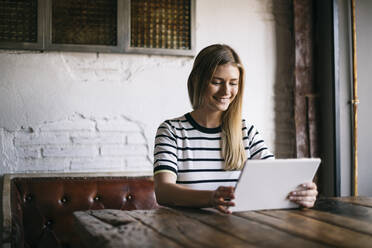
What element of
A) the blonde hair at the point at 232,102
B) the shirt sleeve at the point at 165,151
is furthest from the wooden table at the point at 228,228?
the blonde hair at the point at 232,102

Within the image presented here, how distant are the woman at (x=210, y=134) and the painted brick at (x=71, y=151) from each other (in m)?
0.90

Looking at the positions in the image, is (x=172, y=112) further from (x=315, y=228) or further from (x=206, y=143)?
(x=315, y=228)

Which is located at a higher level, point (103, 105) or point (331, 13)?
point (331, 13)

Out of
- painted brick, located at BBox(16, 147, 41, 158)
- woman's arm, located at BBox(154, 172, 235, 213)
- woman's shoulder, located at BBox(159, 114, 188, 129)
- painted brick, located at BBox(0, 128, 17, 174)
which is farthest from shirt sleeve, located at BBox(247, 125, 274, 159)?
painted brick, located at BBox(0, 128, 17, 174)

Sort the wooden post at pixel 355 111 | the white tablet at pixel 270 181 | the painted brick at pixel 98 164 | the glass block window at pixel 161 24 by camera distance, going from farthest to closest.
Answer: the wooden post at pixel 355 111, the glass block window at pixel 161 24, the painted brick at pixel 98 164, the white tablet at pixel 270 181

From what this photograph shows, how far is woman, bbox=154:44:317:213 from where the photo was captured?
5.90 feet

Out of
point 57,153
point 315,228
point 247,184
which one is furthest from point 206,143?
point 57,153

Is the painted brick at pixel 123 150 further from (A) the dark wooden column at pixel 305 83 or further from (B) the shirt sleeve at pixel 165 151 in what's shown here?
(A) the dark wooden column at pixel 305 83

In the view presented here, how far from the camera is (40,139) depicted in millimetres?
2520

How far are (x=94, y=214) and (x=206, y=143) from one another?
26.0 inches

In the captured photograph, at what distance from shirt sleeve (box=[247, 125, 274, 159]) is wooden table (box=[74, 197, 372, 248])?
1.52 ft

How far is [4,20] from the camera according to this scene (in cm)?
248

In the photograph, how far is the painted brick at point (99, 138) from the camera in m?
2.58

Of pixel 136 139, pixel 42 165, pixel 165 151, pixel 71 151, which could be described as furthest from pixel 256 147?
pixel 42 165
